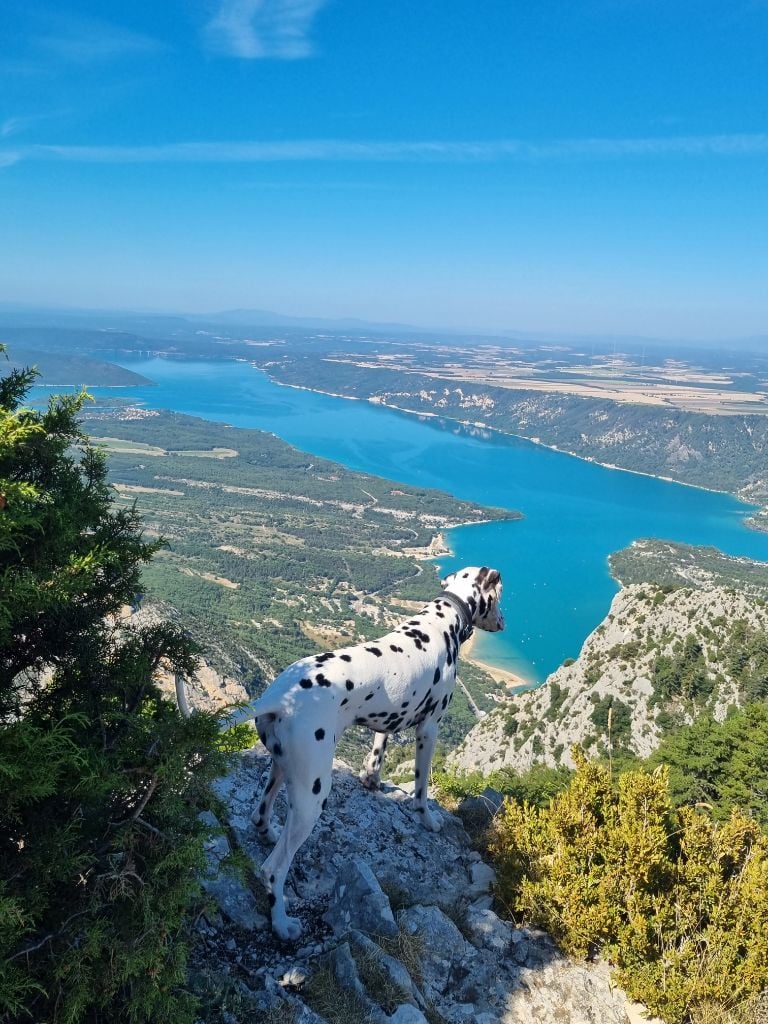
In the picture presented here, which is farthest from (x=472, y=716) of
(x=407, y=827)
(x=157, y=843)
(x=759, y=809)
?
(x=157, y=843)

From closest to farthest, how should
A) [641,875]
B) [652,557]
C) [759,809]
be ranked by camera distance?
1. [641,875]
2. [759,809]
3. [652,557]

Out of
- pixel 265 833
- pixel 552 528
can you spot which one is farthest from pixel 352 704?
pixel 552 528

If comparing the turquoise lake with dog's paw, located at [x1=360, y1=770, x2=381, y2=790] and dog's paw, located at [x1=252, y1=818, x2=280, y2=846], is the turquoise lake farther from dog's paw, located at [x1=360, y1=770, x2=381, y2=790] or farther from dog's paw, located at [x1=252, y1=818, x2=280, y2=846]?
dog's paw, located at [x1=252, y1=818, x2=280, y2=846]

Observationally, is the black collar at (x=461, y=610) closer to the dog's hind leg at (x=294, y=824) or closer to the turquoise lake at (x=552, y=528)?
the dog's hind leg at (x=294, y=824)

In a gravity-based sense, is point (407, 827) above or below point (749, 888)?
below

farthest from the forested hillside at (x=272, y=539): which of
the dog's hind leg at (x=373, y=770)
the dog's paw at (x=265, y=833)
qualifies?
the dog's paw at (x=265, y=833)

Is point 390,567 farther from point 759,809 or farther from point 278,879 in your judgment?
point 278,879

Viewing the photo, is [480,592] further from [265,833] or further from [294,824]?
[265,833]
